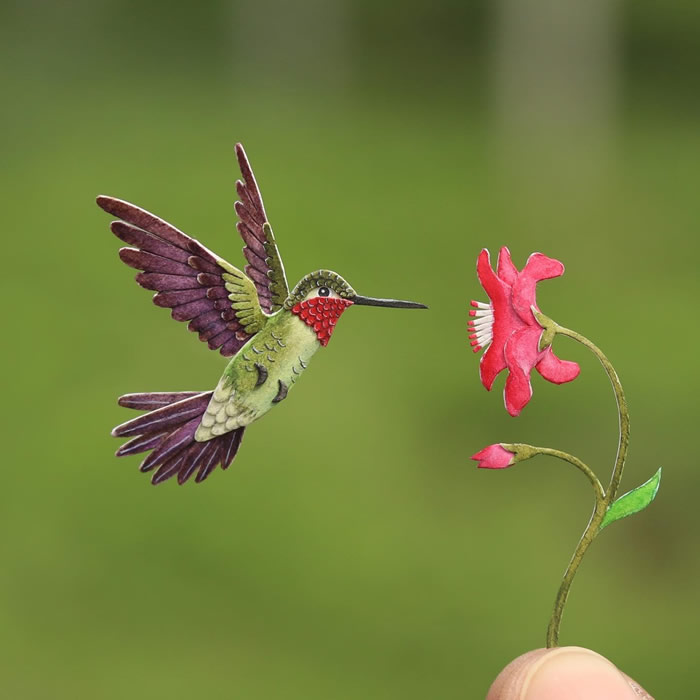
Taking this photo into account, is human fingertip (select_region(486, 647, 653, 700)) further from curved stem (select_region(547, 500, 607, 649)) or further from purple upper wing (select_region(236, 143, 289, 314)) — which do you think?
purple upper wing (select_region(236, 143, 289, 314))

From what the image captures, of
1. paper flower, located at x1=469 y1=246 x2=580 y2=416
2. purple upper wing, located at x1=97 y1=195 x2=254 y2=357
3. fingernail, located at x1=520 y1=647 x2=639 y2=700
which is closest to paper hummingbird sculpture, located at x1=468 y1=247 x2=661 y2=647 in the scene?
paper flower, located at x1=469 y1=246 x2=580 y2=416

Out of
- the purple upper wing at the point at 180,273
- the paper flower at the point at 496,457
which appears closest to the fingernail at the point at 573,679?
the paper flower at the point at 496,457

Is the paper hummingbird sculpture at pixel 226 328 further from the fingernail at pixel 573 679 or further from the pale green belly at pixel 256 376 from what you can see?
the fingernail at pixel 573 679

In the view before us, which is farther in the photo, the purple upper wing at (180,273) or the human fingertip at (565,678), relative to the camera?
the human fingertip at (565,678)

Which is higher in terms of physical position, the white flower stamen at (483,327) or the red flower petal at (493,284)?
the red flower petal at (493,284)

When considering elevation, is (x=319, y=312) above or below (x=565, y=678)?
above

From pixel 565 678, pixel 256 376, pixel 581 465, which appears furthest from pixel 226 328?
pixel 565 678

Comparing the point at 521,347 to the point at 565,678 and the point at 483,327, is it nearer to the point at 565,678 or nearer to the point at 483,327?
the point at 483,327
